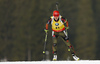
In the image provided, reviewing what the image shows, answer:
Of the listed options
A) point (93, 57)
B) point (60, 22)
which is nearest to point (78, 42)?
point (93, 57)

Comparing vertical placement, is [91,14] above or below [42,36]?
above

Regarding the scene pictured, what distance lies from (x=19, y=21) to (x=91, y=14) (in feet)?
29.5

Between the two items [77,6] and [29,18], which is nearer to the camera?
[29,18]

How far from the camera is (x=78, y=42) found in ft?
134

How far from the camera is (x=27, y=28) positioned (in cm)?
4009

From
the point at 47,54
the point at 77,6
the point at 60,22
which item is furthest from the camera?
the point at 77,6

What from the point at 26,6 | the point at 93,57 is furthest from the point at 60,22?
the point at 26,6

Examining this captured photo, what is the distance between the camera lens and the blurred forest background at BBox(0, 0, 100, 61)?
3859 cm

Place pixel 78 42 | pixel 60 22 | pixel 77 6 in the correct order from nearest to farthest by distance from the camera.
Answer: pixel 60 22
pixel 78 42
pixel 77 6

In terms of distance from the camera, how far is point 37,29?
39.5 m

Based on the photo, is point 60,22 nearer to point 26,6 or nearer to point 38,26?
point 38,26

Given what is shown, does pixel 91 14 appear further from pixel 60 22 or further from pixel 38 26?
pixel 60 22

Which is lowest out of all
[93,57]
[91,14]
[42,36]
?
[93,57]

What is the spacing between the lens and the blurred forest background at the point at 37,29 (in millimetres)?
38594
